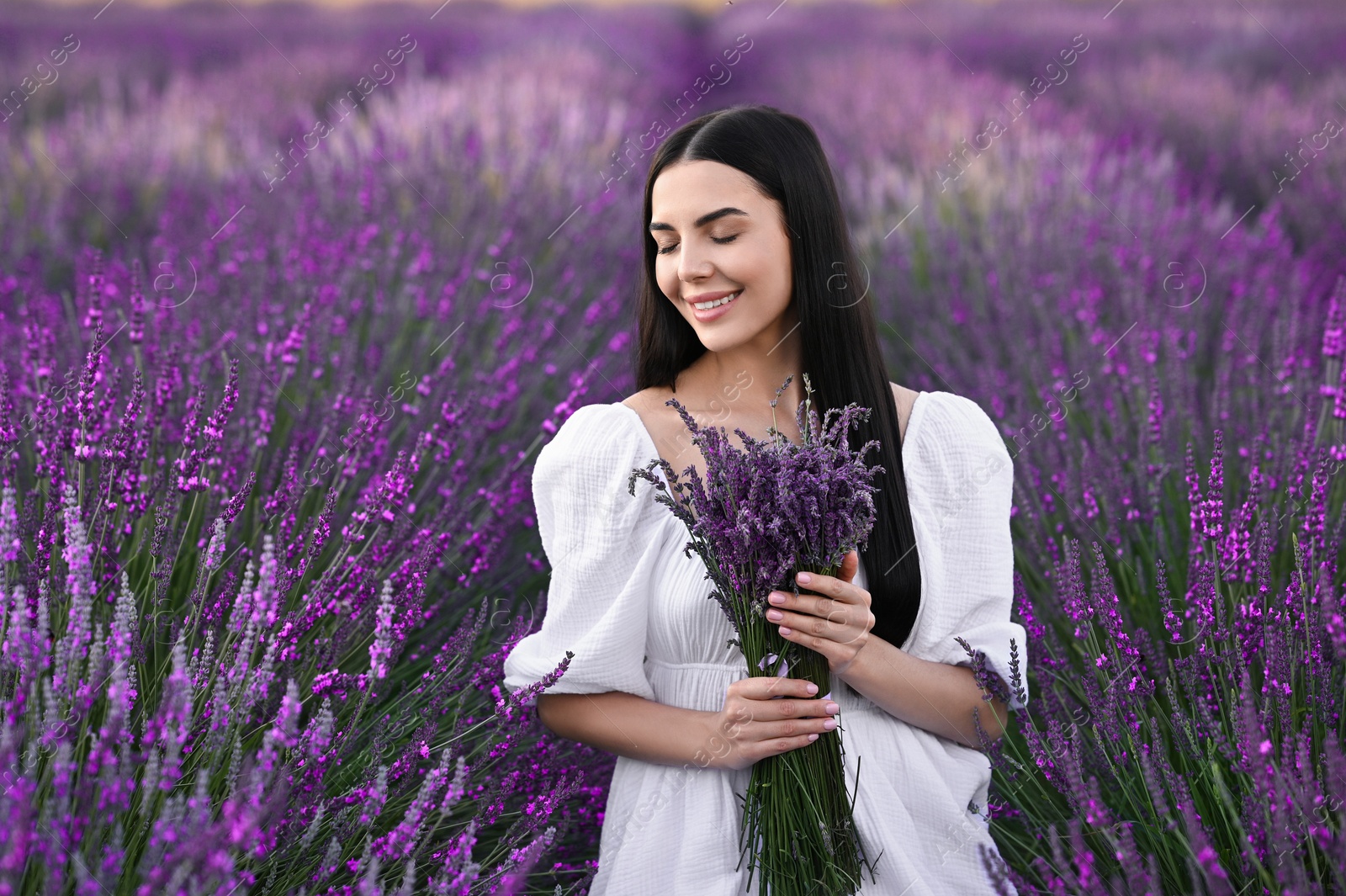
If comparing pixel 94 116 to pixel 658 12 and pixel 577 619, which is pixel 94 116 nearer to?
pixel 658 12

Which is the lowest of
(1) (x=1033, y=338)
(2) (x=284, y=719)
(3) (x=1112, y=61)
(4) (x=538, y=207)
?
(2) (x=284, y=719)

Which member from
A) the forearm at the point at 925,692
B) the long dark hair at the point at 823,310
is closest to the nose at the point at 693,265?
the long dark hair at the point at 823,310

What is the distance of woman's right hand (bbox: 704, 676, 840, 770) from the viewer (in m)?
1.27

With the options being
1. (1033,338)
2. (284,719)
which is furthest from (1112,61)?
(284,719)

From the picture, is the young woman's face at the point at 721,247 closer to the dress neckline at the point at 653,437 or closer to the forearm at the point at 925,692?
the dress neckline at the point at 653,437

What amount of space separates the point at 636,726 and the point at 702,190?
71 cm

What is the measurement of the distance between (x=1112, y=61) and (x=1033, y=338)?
3.04 m

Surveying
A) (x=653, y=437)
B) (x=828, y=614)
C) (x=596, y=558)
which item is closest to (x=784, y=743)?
(x=828, y=614)

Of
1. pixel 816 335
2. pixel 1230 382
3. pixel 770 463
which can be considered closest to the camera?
pixel 770 463

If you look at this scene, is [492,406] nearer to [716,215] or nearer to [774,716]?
[716,215]

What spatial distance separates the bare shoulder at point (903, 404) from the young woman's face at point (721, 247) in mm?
255

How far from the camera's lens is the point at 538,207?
403 cm

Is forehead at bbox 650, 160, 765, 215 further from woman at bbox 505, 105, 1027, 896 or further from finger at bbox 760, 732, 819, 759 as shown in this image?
finger at bbox 760, 732, 819, 759

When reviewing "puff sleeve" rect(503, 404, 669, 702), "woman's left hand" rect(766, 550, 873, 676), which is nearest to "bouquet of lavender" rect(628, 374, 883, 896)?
"woman's left hand" rect(766, 550, 873, 676)
